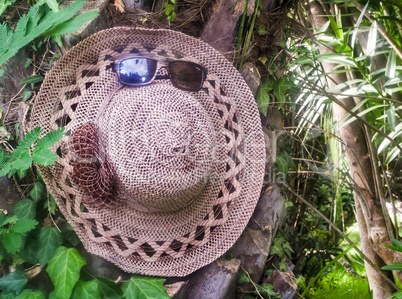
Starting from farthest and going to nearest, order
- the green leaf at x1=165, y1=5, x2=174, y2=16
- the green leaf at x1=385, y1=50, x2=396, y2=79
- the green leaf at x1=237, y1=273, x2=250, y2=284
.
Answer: the green leaf at x1=385, y1=50, x2=396, y2=79
the green leaf at x1=237, y1=273, x2=250, y2=284
the green leaf at x1=165, y1=5, x2=174, y2=16

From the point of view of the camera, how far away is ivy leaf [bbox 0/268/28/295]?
136 cm

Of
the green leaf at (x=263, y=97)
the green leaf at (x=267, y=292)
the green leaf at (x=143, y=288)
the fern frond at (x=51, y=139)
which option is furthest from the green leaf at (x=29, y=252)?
the green leaf at (x=263, y=97)

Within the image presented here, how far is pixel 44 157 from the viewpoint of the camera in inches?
46.3

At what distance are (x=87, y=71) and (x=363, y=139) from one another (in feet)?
5.78

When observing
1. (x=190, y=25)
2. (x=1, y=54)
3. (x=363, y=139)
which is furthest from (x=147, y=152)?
(x=363, y=139)

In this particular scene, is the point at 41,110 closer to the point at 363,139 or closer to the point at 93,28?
the point at 93,28

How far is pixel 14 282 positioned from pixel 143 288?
1.55ft

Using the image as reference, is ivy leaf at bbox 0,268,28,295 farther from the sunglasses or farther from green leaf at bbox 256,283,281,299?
green leaf at bbox 256,283,281,299

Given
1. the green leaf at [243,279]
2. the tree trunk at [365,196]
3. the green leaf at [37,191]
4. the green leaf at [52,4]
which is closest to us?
the green leaf at [52,4]

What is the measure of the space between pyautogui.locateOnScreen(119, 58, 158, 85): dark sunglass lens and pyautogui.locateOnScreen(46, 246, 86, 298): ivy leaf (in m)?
0.70

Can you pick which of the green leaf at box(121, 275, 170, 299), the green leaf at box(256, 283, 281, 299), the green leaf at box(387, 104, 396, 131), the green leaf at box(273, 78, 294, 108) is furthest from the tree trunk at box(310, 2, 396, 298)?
the green leaf at box(121, 275, 170, 299)

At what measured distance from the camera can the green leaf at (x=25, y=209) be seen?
148cm

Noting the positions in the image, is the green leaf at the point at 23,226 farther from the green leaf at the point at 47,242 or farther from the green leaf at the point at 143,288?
the green leaf at the point at 143,288

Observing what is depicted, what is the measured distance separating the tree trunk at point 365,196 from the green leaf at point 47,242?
5.47 feet
